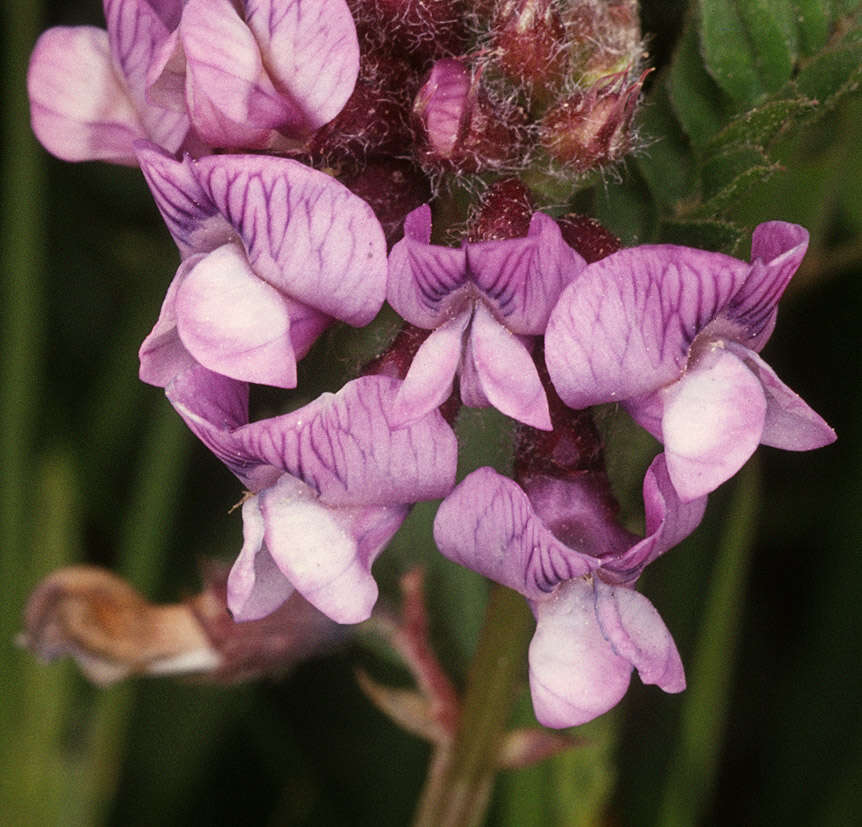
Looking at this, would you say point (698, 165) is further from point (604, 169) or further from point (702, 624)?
point (702, 624)

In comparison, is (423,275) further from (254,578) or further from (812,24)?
(812,24)

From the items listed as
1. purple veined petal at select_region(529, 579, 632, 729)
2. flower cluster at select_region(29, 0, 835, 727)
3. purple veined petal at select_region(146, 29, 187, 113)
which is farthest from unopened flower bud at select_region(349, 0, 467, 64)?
purple veined petal at select_region(529, 579, 632, 729)

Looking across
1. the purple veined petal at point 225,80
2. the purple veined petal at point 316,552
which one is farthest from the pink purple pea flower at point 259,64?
the purple veined petal at point 316,552

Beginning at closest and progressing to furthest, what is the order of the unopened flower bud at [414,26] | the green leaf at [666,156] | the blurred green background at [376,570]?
the unopened flower bud at [414,26] → the green leaf at [666,156] → the blurred green background at [376,570]

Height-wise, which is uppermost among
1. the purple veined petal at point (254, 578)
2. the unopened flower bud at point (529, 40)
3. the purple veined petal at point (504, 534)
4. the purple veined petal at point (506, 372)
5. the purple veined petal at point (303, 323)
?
the unopened flower bud at point (529, 40)

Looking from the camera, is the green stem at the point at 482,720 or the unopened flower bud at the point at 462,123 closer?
the unopened flower bud at the point at 462,123

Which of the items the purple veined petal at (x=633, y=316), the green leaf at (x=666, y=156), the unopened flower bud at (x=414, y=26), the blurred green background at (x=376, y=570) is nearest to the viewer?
the purple veined petal at (x=633, y=316)

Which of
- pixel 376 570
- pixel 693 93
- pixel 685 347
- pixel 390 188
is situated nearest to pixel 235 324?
pixel 390 188

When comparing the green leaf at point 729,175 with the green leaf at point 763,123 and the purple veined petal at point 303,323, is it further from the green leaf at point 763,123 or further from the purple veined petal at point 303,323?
the purple veined petal at point 303,323
